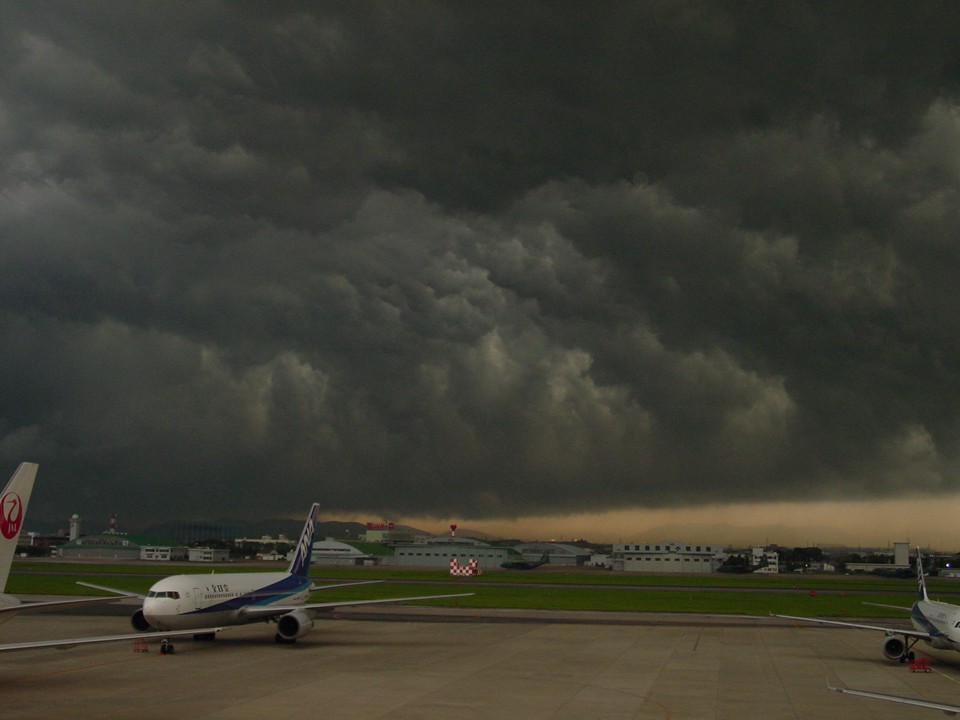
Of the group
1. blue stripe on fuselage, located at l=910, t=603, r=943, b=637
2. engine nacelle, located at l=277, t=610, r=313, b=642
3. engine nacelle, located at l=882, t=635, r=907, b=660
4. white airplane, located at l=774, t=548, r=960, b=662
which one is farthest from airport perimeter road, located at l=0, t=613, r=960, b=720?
blue stripe on fuselage, located at l=910, t=603, r=943, b=637

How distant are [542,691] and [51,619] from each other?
47016 mm

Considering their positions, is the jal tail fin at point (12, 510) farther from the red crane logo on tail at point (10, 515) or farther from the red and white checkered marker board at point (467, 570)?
the red and white checkered marker board at point (467, 570)

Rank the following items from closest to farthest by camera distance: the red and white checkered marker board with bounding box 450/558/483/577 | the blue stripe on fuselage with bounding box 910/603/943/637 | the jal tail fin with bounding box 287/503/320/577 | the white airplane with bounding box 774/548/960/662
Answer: the white airplane with bounding box 774/548/960/662 < the blue stripe on fuselage with bounding box 910/603/943/637 < the jal tail fin with bounding box 287/503/320/577 < the red and white checkered marker board with bounding box 450/558/483/577

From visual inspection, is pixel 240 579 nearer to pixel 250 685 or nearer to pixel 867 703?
pixel 250 685

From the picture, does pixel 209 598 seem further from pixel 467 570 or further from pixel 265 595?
pixel 467 570

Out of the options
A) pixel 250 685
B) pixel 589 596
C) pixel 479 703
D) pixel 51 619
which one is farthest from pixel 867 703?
pixel 589 596

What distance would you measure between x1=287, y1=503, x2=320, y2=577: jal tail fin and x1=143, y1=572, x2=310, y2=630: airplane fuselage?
10.3ft

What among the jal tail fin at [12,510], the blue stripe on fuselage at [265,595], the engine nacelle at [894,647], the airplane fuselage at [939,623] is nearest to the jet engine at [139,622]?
the blue stripe on fuselage at [265,595]

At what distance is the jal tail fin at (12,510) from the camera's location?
3000cm

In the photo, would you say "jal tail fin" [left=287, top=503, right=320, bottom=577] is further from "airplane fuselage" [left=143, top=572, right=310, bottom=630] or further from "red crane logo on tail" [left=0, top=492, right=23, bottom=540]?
"red crane logo on tail" [left=0, top=492, right=23, bottom=540]

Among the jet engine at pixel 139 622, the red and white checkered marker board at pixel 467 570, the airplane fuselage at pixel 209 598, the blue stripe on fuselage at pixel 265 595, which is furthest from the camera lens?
the red and white checkered marker board at pixel 467 570

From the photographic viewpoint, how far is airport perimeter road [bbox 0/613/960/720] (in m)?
31.2

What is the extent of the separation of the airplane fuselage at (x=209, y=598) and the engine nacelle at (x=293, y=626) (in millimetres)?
2128

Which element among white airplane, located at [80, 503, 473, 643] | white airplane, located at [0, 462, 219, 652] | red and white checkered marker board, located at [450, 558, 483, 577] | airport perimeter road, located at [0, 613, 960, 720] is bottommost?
red and white checkered marker board, located at [450, 558, 483, 577]
